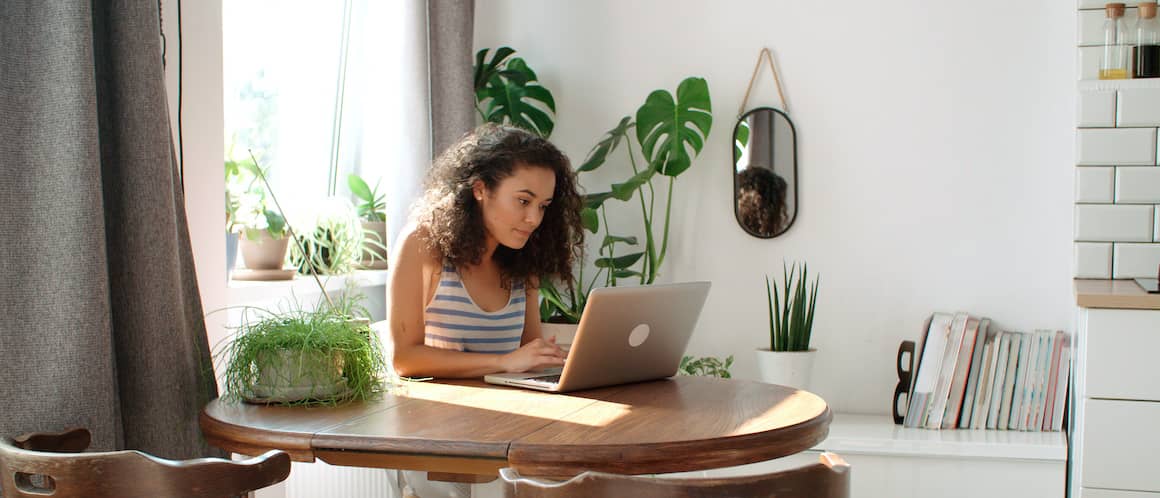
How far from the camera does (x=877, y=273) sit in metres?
3.52

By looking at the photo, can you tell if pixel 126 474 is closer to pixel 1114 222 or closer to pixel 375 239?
pixel 375 239

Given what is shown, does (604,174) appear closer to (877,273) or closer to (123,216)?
(877,273)

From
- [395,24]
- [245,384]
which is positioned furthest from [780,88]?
[245,384]

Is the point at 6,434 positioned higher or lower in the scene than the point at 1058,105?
lower

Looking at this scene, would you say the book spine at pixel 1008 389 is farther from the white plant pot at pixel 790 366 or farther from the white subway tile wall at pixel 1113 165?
the white plant pot at pixel 790 366

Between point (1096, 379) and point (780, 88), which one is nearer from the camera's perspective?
point (1096, 379)

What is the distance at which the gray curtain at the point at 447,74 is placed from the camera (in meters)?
3.44

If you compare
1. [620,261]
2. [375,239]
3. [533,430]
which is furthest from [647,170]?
[533,430]

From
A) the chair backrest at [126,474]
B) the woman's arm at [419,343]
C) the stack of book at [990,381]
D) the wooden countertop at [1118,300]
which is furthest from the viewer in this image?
the stack of book at [990,381]

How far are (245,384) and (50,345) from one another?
0.34 m

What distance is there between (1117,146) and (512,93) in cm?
198

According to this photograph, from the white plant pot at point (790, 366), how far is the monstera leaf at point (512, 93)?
3.78ft

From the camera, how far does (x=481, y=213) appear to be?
246cm

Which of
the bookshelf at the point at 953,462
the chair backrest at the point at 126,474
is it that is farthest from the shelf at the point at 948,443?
the chair backrest at the point at 126,474
